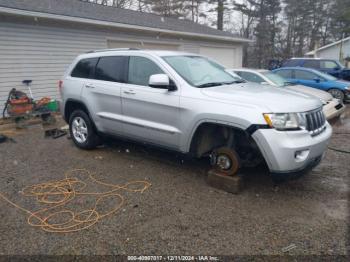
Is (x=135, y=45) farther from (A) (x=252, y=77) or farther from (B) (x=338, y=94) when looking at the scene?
(B) (x=338, y=94)

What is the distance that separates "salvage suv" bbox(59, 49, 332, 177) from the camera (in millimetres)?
3518

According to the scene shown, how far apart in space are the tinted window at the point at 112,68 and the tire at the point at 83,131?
2.87 ft

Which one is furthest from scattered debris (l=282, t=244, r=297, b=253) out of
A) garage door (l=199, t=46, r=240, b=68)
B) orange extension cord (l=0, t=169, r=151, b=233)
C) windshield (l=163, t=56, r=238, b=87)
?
garage door (l=199, t=46, r=240, b=68)

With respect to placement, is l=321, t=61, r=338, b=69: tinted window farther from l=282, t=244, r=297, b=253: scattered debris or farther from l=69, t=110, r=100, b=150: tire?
l=282, t=244, r=297, b=253: scattered debris

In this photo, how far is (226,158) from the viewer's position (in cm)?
409

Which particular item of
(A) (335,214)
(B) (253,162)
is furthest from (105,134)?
(A) (335,214)

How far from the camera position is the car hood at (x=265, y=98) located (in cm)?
357

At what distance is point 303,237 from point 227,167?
133 centimetres

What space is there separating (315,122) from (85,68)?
413 centimetres

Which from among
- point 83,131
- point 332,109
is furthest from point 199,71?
point 332,109

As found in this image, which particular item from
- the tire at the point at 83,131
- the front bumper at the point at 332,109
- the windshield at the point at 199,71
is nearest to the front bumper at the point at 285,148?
the windshield at the point at 199,71

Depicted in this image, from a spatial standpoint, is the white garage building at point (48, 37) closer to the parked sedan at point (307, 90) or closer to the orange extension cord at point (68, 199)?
the parked sedan at point (307, 90)

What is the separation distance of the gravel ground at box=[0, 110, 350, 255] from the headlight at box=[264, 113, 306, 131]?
1002 millimetres

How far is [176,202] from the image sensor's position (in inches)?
151
